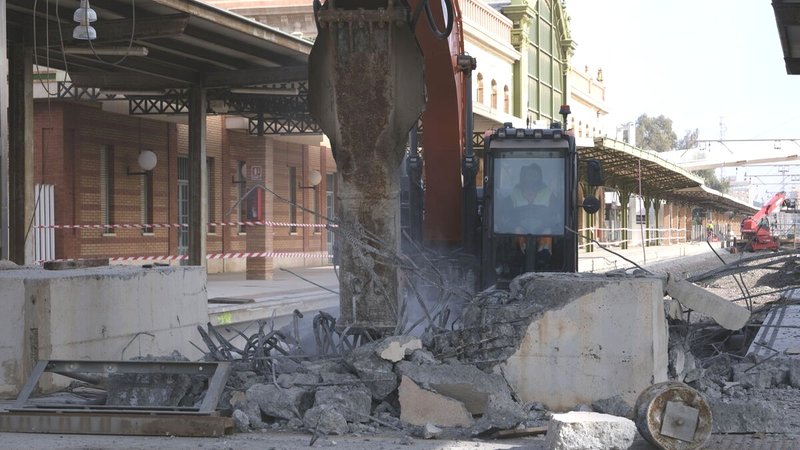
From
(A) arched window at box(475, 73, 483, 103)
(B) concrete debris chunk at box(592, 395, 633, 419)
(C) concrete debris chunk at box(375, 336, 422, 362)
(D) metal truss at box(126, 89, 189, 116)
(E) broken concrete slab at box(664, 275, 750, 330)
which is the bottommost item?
(B) concrete debris chunk at box(592, 395, 633, 419)

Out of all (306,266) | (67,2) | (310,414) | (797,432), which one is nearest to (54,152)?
(67,2)

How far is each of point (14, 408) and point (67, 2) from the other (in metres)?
10.5

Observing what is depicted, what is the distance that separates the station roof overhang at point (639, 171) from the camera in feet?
121

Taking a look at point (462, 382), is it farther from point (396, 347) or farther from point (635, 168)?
point (635, 168)

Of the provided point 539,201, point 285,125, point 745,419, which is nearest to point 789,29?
point 539,201

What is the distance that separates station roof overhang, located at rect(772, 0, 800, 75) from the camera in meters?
14.2

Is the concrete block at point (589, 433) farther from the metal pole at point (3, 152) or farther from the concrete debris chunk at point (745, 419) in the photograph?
the metal pole at point (3, 152)

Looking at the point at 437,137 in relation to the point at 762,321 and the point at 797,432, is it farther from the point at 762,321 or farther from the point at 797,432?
the point at 797,432

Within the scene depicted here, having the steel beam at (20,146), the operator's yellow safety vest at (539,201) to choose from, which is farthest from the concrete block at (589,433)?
the steel beam at (20,146)

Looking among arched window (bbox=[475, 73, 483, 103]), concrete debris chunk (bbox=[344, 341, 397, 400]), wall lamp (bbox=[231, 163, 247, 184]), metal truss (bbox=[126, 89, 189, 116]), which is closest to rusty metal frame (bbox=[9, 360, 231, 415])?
concrete debris chunk (bbox=[344, 341, 397, 400])

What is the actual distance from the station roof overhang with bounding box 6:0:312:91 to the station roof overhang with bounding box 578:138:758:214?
14172 mm

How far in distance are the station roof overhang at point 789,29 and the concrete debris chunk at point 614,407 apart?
777cm

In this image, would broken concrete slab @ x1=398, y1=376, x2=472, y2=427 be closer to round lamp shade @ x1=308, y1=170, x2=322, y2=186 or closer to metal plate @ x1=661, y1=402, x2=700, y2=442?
metal plate @ x1=661, y1=402, x2=700, y2=442

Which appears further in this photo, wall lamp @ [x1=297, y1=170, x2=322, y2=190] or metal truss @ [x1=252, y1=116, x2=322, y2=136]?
wall lamp @ [x1=297, y1=170, x2=322, y2=190]
